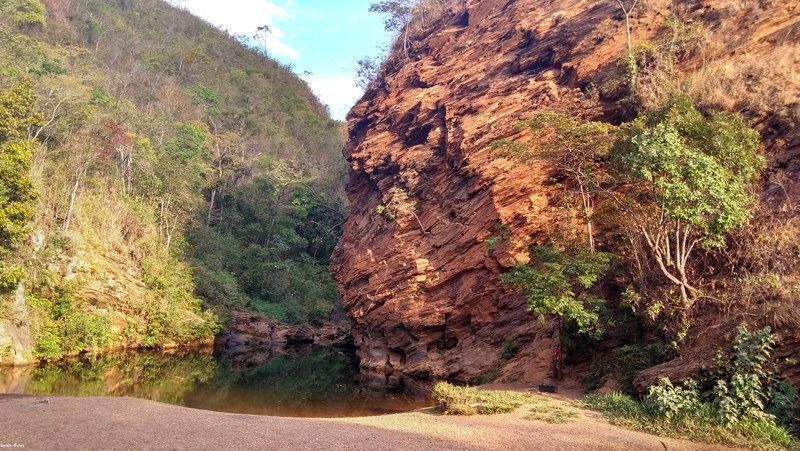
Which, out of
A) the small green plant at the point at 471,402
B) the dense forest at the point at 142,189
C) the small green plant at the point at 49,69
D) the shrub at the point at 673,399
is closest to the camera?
the shrub at the point at 673,399

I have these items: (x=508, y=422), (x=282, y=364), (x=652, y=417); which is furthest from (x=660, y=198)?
(x=282, y=364)

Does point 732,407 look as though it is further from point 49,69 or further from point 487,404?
point 49,69

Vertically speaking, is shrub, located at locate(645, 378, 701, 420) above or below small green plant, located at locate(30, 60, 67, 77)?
below

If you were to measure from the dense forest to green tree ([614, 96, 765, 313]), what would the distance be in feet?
71.0

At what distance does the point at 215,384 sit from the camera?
18609mm

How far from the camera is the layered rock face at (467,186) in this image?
64.0 feet

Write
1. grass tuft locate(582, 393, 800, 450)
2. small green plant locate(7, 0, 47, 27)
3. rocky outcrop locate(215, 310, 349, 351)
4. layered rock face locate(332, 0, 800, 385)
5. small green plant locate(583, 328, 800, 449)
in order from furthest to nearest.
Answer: small green plant locate(7, 0, 47, 27) < rocky outcrop locate(215, 310, 349, 351) < layered rock face locate(332, 0, 800, 385) < small green plant locate(583, 328, 800, 449) < grass tuft locate(582, 393, 800, 450)

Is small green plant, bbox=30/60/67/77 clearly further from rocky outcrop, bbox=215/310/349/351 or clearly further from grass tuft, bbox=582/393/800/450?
grass tuft, bbox=582/393/800/450

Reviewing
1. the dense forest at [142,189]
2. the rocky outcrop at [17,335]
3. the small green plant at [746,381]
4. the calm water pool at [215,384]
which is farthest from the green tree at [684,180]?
the rocky outcrop at [17,335]

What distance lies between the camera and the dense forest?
2167 centimetres

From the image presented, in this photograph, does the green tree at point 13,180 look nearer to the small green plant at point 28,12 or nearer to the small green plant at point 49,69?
the small green plant at point 49,69

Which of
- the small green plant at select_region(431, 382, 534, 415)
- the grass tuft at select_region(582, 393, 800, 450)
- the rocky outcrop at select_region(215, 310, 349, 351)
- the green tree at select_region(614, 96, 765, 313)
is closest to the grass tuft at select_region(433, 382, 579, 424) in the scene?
the small green plant at select_region(431, 382, 534, 415)

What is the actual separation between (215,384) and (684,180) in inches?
660

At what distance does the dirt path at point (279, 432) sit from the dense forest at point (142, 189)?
41.9 feet
